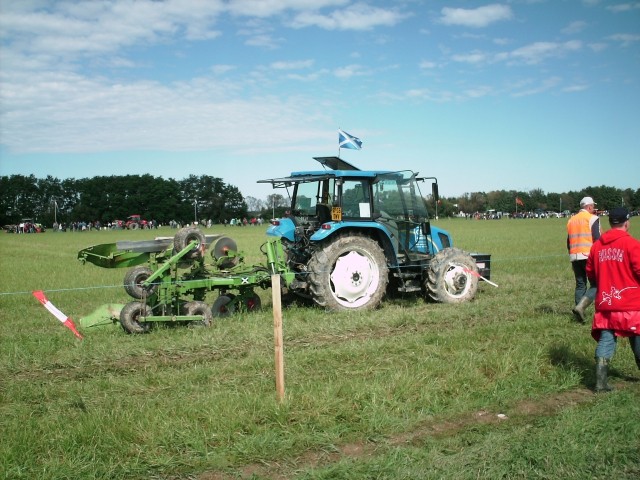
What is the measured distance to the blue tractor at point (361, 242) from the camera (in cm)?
895

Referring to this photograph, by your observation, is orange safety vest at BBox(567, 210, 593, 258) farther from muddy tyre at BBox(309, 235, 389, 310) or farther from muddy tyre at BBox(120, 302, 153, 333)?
muddy tyre at BBox(120, 302, 153, 333)

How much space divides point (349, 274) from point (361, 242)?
0.52m

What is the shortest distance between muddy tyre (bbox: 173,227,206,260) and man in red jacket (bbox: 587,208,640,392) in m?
5.06

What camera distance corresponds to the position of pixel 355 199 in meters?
9.35

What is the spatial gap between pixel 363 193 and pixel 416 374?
4327mm

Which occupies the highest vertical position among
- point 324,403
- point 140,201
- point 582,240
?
point 140,201

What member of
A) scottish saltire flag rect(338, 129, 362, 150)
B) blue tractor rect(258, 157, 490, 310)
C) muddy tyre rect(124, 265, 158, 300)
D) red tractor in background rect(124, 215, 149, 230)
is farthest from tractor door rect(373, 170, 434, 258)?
red tractor in background rect(124, 215, 149, 230)

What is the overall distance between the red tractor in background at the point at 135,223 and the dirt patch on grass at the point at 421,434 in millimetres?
82798

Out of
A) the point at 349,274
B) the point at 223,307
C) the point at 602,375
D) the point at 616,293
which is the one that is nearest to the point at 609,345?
the point at 602,375

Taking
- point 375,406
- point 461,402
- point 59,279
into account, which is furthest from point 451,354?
point 59,279

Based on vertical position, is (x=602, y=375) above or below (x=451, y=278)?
below

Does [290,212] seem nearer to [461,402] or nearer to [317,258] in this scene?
[317,258]

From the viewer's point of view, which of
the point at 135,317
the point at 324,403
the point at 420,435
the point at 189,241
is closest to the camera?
the point at 420,435

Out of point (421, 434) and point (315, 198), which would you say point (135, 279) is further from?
point (421, 434)
